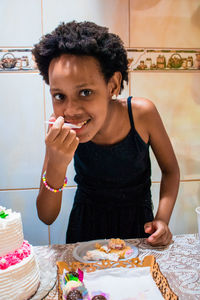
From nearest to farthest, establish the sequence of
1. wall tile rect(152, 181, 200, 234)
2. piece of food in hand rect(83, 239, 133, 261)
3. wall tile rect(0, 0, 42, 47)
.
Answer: piece of food in hand rect(83, 239, 133, 261), wall tile rect(0, 0, 42, 47), wall tile rect(152, 181, 200, 234)

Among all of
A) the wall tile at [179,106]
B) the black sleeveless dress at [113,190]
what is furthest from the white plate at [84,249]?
the wall tile at [179,106]

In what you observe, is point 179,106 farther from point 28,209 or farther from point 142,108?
point 28,209

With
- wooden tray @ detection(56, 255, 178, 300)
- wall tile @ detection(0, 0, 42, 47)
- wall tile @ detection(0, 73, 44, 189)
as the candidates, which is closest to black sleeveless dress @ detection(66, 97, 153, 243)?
wooden tray @ detection(56, 255, 178, 300)

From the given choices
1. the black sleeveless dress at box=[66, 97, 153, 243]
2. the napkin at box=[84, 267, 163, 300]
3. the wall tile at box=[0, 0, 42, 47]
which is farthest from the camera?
the wall tile at box=[0, 0, 42, 47]

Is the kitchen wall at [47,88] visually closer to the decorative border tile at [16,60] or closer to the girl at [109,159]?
the decorative border tile at [16,60]

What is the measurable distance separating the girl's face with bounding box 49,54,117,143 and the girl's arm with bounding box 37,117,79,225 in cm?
5

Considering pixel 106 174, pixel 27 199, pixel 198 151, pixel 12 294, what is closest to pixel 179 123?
pixel 198 151

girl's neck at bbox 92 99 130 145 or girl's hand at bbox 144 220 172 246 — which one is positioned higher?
girl's neck at bbox 92 99 130 145

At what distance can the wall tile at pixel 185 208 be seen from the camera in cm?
173

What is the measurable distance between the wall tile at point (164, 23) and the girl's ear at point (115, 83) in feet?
2.28

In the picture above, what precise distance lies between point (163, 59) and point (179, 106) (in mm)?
284

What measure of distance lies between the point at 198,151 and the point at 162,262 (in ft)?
3.48

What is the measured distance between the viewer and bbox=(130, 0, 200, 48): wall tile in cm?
159

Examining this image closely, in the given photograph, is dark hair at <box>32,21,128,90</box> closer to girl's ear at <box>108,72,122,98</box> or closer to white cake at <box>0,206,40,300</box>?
girl's ear at <box>108,72,122,98</box>
